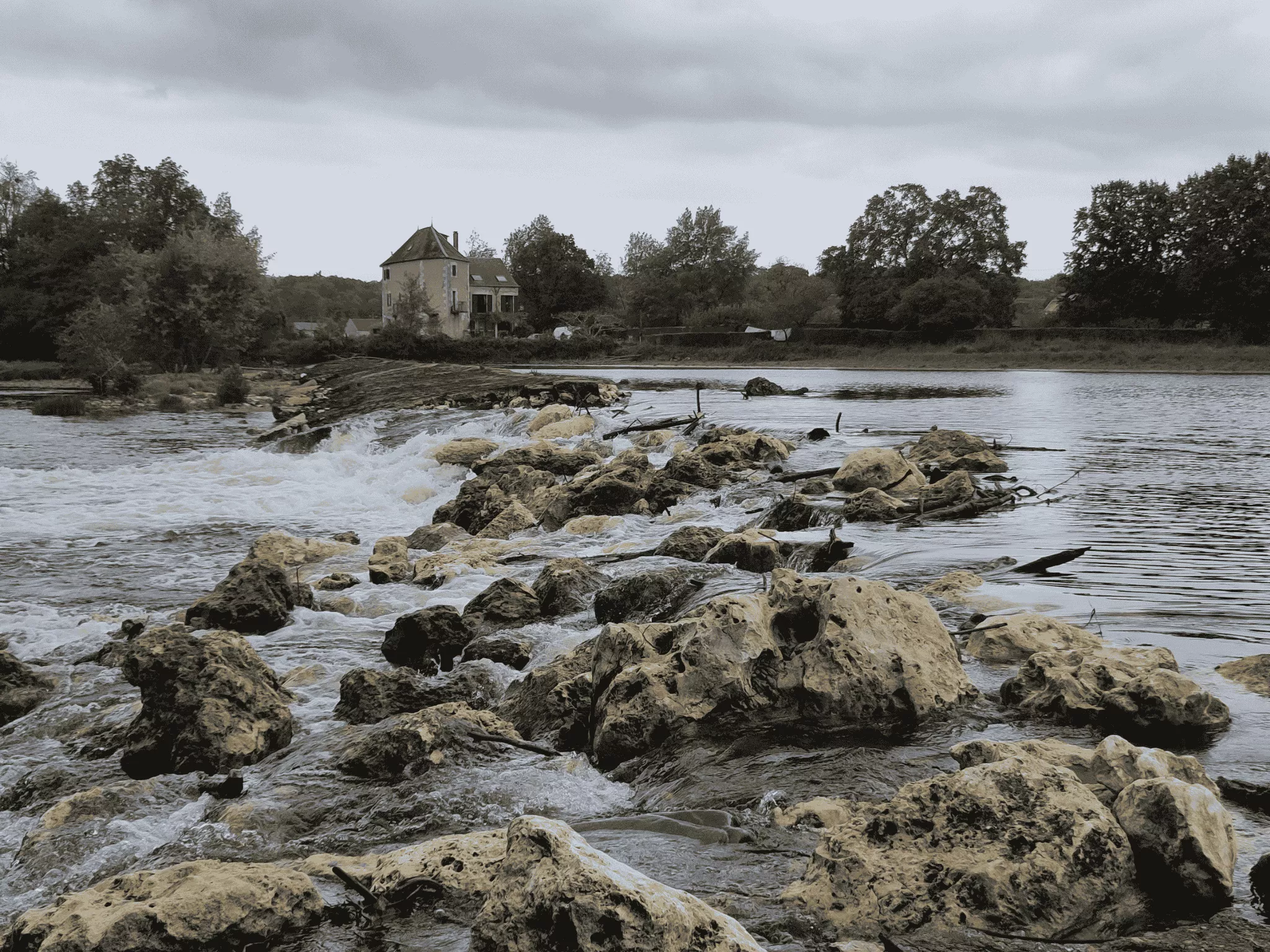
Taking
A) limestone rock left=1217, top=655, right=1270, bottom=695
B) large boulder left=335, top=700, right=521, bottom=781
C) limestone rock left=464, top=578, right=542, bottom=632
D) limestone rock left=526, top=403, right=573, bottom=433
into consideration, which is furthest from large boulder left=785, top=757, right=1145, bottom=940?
limestone rock left=526, top=403, right=573, bottom=433

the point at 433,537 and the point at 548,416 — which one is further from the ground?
the point at 548,416

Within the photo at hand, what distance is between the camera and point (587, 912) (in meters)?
2.89

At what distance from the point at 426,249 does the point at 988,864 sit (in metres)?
91.1

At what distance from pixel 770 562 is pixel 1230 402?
2782 centimetres

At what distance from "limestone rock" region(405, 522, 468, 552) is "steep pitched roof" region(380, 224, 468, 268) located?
7885 cm

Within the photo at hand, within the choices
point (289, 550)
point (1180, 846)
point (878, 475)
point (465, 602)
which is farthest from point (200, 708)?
point (878, 475)

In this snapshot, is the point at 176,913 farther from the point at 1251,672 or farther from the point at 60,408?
the point at 60,408

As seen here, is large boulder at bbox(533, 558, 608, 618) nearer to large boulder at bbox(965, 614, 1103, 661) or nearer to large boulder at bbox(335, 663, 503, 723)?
large boulder at bbox(335, 663, 503, 723)

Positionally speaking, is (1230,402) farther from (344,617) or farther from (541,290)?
(541,290)

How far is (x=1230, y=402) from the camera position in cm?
3105

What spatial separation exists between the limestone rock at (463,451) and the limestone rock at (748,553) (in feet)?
33.4

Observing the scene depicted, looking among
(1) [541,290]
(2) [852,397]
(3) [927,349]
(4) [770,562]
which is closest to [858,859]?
(4) [770,562]

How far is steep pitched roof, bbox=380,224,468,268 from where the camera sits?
89062 millimetres

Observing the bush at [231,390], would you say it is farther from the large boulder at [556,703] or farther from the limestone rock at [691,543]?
the large boulder at [556,703]
